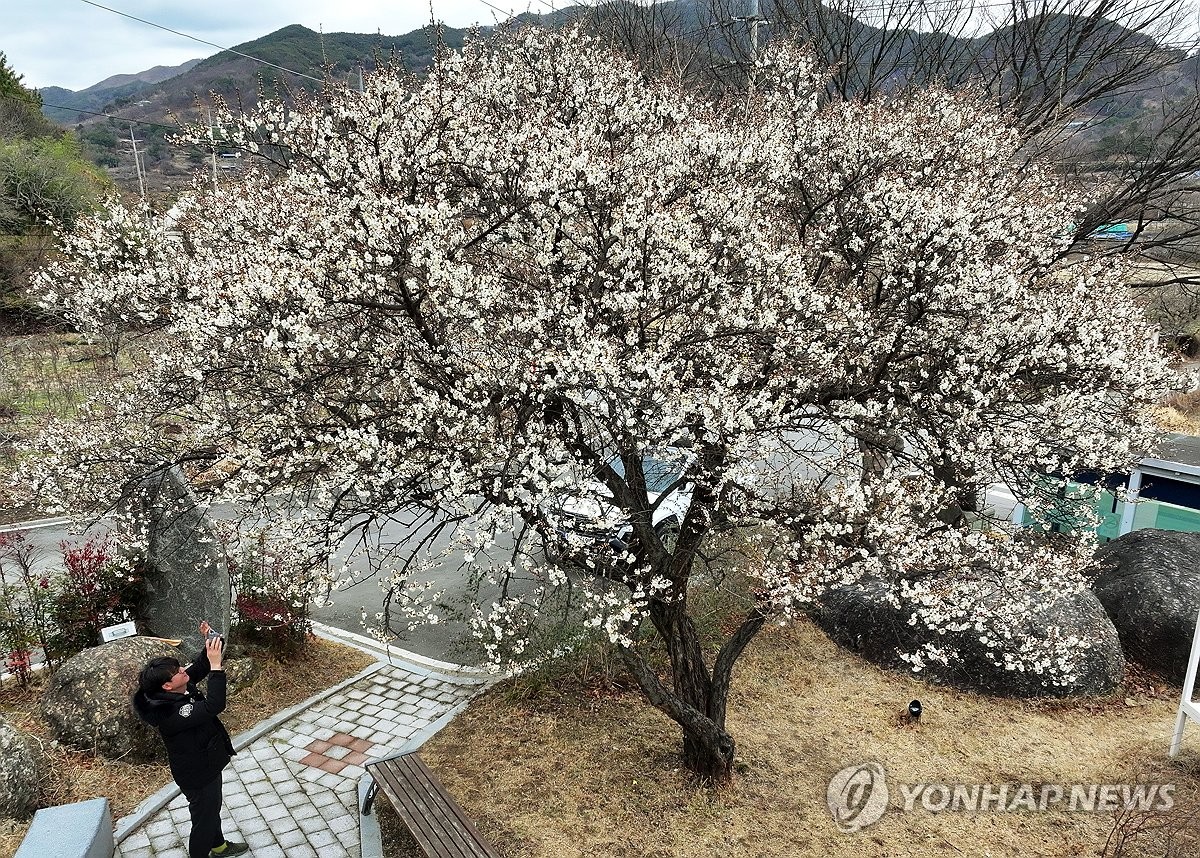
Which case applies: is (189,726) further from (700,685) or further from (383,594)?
(383,594)

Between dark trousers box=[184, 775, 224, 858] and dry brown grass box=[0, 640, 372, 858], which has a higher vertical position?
dark trousers box=[184, 775, 224, 858]

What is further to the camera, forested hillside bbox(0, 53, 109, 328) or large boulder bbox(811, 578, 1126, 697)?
forested hillside bbox(0, 53, 109, 328)

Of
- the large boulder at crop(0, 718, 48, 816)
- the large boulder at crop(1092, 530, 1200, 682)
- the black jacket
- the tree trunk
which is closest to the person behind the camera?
the black jacket

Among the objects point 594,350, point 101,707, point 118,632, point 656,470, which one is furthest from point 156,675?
point 656,470

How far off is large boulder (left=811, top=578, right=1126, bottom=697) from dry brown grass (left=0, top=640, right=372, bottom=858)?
585cm

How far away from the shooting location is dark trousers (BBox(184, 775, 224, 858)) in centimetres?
513

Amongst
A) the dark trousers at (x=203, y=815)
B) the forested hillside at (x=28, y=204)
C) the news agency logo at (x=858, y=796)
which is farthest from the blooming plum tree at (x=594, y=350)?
the forested hillside at (x=28, y=204)

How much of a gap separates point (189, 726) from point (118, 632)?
299 cm

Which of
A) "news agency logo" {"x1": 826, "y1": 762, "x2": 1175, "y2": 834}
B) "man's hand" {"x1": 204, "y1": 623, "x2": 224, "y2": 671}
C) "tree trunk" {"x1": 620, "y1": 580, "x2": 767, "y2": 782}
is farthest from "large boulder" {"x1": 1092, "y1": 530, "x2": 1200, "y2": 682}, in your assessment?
"man's hand" {"x1": 204, "y1": 623, "x2": 224, "y2": 671}

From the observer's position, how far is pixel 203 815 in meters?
5.16

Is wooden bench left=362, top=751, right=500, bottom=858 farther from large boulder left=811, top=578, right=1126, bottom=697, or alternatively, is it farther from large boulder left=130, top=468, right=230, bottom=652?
large boulder left=811, top=578, right=1126, bottom=697

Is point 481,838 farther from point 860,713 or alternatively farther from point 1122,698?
point 1122,698

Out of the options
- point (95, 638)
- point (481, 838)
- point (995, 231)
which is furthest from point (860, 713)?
point (95, 638)

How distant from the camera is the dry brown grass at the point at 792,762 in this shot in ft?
19.0
